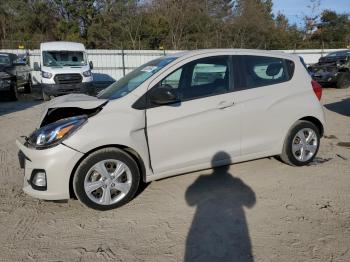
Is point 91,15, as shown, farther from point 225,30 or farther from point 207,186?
point 207,186

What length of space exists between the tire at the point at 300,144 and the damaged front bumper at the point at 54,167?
2873 millimetres

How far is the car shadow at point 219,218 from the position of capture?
3129 millimetres

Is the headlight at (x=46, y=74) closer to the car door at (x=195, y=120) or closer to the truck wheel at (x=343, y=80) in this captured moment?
the car door at (x=195, y=120)

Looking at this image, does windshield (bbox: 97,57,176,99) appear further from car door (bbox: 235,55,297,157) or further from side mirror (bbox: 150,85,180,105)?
car door (bbox: 235,55,297,157)

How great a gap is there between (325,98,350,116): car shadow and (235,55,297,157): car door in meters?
5.47

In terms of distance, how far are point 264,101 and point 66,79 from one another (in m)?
10.7

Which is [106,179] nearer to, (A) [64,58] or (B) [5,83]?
(B) [5,83]

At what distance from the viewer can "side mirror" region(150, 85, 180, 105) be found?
13.2ft

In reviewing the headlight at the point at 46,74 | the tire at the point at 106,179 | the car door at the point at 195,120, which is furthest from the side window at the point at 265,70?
the headlight at the point at 46,74

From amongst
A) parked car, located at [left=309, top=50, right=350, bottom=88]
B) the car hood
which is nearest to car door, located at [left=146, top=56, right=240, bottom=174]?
the car hood

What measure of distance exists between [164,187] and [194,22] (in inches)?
1089

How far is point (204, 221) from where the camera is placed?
3689 millimetres

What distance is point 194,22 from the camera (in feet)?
99.7

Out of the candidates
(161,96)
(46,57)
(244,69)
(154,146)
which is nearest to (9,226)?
(154,146)
